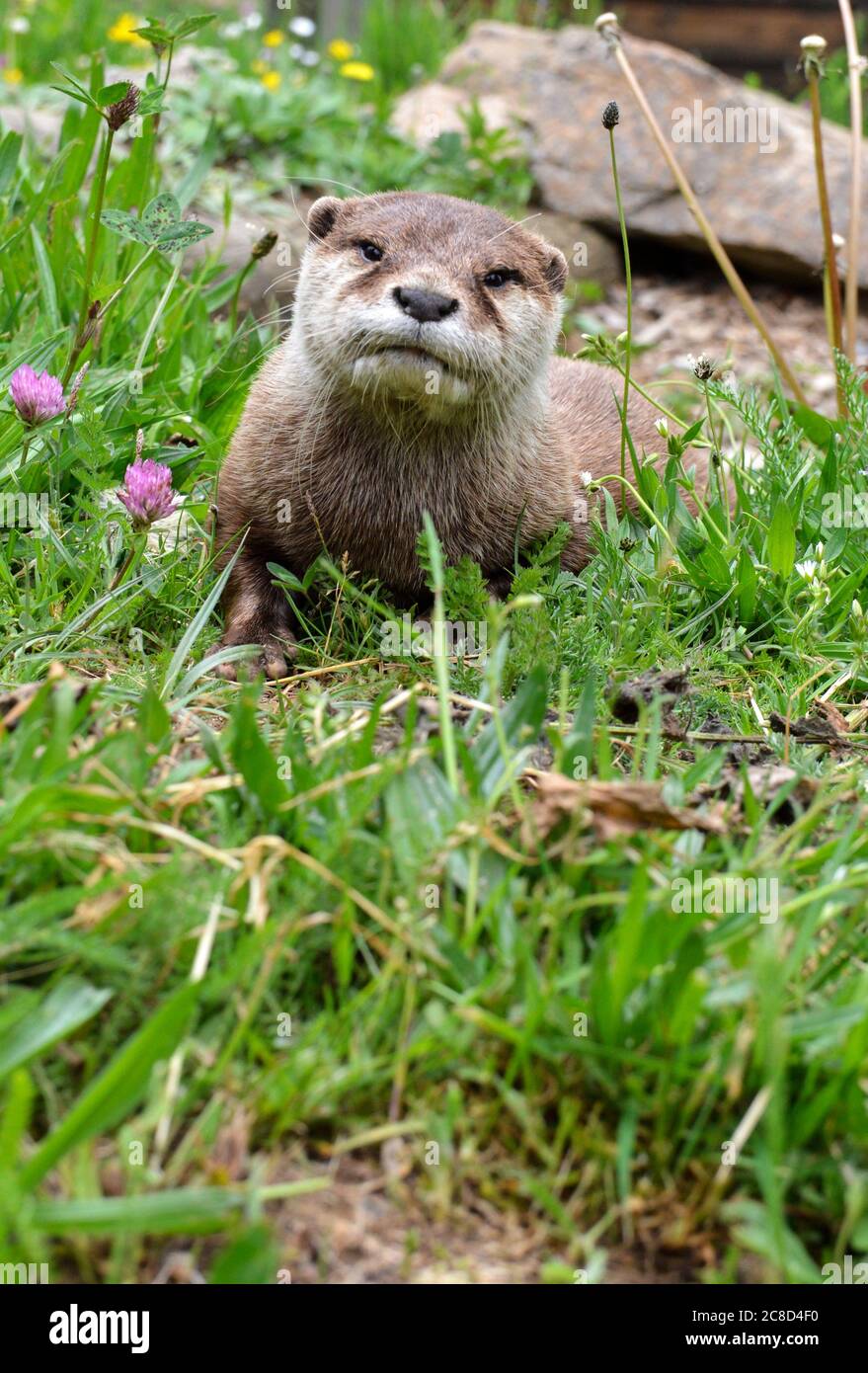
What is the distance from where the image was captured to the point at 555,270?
10.5 feet

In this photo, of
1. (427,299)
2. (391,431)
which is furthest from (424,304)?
(391,431)

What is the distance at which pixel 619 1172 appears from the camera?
156 cm

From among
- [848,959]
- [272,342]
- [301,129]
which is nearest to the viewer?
[848,959]

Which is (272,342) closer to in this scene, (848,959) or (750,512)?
(750,512)

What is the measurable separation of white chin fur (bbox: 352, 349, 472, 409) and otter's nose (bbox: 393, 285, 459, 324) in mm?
81

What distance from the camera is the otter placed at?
9.11ft

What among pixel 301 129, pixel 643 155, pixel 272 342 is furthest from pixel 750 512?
pixel 643 155

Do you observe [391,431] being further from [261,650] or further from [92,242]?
[92,242]

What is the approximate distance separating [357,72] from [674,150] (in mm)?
1637

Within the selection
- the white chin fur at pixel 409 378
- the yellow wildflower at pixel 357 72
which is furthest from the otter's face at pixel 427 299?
the yellow wildflower at pixel 357 72

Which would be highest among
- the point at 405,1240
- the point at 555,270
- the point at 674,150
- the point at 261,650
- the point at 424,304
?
the point at 674,150

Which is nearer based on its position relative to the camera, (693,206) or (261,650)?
(261,650)

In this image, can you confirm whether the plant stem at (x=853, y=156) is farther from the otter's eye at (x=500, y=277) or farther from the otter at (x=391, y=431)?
the otter's eye at (x=500, y=277)
